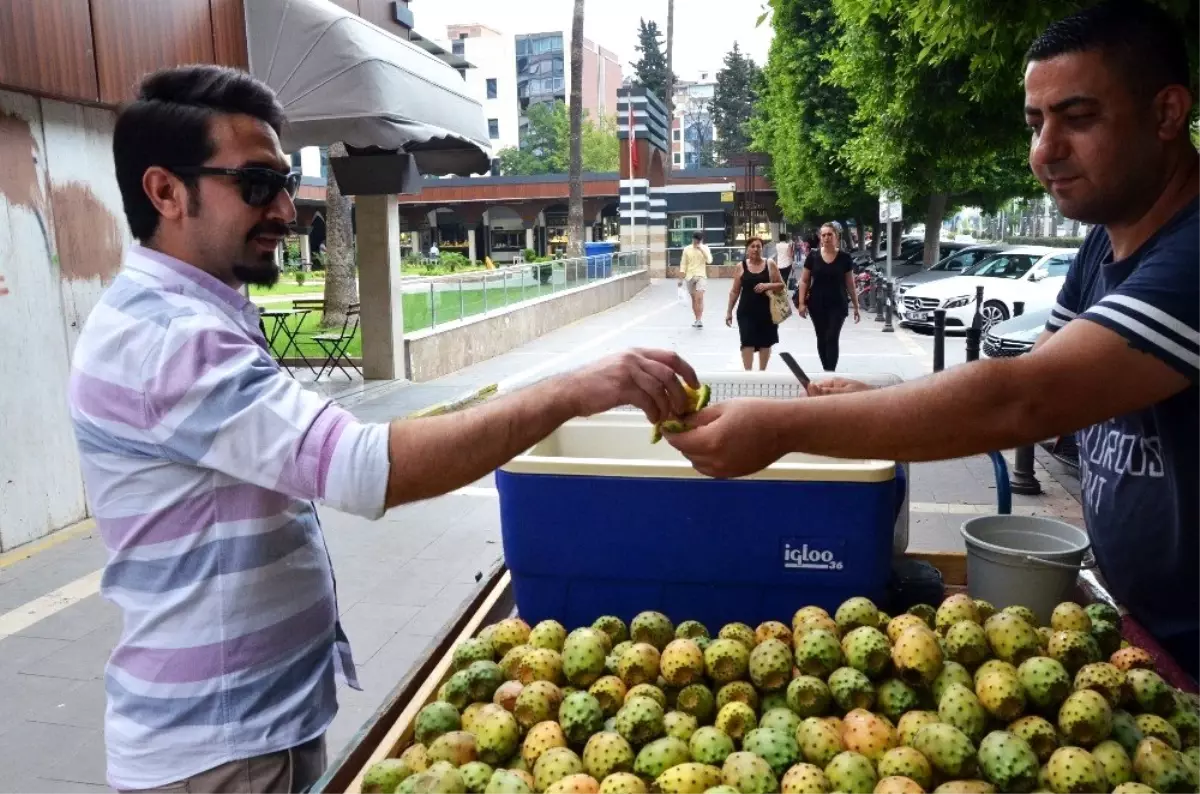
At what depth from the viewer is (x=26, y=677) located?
190 inches

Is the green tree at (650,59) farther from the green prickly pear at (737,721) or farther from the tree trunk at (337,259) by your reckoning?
the green prickly pear at (737,721)

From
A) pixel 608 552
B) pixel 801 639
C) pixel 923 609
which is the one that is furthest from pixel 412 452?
pixel 923 609

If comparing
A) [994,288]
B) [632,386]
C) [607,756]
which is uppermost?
[632,386]

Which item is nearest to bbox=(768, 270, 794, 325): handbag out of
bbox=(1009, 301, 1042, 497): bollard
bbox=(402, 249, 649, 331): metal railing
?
bbox=(1009, 301, 1042, 497): bollard

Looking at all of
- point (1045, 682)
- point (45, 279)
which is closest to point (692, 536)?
point (1045, 682)

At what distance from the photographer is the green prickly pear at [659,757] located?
→ 1873 millimetres

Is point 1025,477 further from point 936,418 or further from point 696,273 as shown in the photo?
point 696,273

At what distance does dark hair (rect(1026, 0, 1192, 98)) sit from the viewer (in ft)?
6.70

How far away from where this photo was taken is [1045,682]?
1980mm

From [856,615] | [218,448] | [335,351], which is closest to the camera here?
[218,448]

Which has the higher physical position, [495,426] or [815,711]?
[495,426]

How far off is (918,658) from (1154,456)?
0.71m

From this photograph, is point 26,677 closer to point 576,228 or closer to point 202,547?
point 202,547

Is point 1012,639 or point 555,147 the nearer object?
point 1012,639
